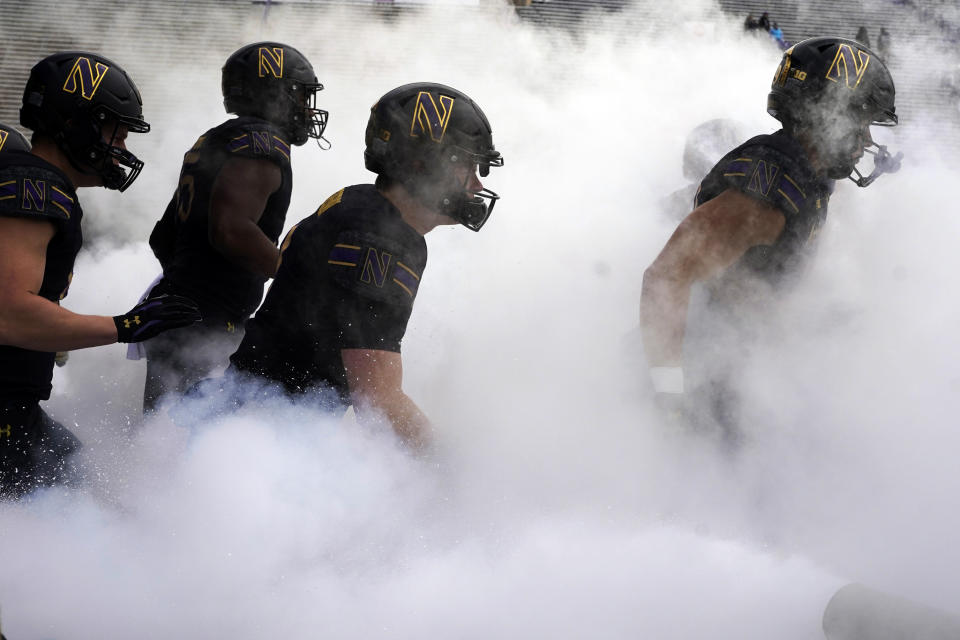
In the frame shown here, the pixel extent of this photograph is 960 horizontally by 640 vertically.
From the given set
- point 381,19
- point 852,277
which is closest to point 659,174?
point 852,277

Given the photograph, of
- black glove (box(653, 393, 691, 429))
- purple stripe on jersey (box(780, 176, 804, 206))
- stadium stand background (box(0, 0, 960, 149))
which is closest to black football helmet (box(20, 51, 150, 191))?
black glove (box(653, 393, 691, 429))

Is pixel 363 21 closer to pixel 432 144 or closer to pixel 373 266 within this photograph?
pixel 432 144

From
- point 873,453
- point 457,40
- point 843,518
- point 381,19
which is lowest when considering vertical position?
point 843,518

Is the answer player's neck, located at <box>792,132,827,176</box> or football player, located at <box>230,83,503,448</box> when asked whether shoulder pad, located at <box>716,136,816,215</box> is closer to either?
player's neck, located at <box>792,132,827,176</box>

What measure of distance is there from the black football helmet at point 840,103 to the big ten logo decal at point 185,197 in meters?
1.99

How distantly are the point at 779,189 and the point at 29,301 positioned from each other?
6.69 feet

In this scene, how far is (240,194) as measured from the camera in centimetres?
320

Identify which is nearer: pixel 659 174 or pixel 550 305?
pixel 550 305

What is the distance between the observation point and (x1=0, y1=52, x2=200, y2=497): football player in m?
2.30

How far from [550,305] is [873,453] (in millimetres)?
1435

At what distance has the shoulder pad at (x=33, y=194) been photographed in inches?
89.7

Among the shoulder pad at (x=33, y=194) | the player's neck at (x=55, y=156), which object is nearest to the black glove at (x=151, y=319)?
the shoulder pad at (x=33, y=194)

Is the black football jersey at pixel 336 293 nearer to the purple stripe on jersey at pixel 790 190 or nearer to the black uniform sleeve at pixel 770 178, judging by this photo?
the black uniform sleeve at pixel 770 178

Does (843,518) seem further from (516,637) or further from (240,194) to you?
(240,194)
